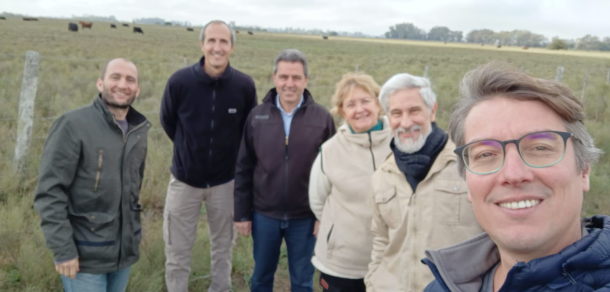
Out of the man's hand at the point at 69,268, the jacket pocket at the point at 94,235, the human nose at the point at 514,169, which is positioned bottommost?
the man's hand at the point at 69,268

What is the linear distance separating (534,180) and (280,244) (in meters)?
2.59

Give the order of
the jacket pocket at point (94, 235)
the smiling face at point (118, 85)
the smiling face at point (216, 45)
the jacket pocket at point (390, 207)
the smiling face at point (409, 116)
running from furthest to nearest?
the smiling face at point (216, 45) → the smiling face at point (118, 85) → the jacket pocket at point (94, 235) → the smiling face at point (409, 116) → the jacket pocket at point (390, 207)

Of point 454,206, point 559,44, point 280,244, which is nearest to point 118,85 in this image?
point 280,244

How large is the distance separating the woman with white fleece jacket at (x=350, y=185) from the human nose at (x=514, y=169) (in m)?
1.50

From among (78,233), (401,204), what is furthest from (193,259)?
(401,204)

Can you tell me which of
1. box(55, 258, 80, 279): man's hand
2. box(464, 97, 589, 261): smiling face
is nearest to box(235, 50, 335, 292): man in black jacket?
box(55, 258, 80, 279): man's hand

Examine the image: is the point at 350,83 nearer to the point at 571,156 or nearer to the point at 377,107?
the point at 377,107

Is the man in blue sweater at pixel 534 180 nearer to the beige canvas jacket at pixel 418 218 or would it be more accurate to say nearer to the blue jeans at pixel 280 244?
the beige canvas jacket at pixel 418 218

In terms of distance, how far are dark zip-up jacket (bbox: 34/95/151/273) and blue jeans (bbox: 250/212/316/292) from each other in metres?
1.01

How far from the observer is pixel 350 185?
9.18 feet

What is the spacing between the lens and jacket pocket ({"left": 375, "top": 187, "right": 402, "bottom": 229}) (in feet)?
7.50

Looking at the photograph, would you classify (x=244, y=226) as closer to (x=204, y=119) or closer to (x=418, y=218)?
(x=204, y=119)

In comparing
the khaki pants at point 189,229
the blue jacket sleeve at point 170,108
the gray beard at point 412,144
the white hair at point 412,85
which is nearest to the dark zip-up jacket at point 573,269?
the gray beard at point 412,144

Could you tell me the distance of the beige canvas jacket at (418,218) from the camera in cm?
215
